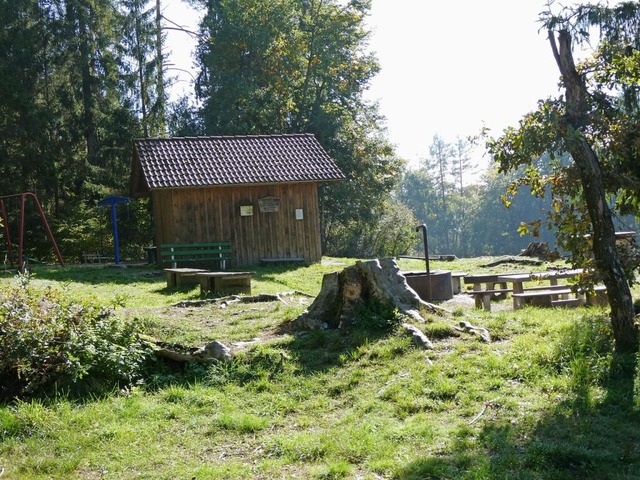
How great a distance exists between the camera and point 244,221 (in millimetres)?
21891

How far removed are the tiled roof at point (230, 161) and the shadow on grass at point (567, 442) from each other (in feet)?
51.7

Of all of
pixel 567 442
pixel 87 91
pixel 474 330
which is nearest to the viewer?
pixel 567 442

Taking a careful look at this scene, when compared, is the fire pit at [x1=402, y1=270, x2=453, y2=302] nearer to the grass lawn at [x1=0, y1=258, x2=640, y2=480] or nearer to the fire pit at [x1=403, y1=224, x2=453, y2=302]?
the fire pit at [x1=403, y1=224, x2=453, y2=302]

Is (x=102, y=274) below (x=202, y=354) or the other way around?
the other way around

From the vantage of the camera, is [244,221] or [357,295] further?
[244,221]

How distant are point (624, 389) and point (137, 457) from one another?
4.27 metres

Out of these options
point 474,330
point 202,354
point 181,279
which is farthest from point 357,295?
point 181,279

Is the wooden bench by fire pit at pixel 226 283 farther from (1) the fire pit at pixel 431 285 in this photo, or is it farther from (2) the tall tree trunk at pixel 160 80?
(2) the tall tree trunk at pixel 160 80

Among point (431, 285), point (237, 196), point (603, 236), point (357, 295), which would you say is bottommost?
point (431, 285)

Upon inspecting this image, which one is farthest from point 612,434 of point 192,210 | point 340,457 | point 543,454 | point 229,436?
point 192,210

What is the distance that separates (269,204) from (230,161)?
1946mm

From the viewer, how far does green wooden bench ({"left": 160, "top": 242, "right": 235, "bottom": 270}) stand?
20.1 meters

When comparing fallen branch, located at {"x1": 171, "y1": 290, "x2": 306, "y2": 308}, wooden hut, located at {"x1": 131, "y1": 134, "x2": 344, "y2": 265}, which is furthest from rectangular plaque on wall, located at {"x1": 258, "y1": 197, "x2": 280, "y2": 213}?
fallen branch, located at {"x1": 171, "y1": 290, "x2": 306, "y2": 308}

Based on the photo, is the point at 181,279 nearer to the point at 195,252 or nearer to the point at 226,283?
the point at 226,283
